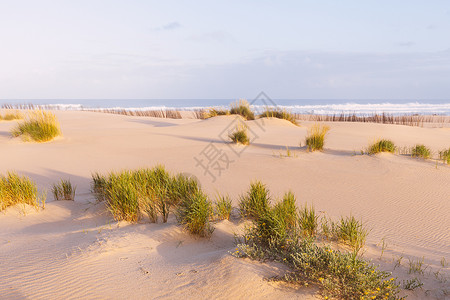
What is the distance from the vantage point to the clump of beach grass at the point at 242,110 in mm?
17405

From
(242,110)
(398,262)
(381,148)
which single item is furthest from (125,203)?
(242,110)

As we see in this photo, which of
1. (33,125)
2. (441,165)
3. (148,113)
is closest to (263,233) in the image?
(441,165)

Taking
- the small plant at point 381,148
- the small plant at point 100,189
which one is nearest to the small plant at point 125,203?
the small plant at point 100,189

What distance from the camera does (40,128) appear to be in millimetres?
10383

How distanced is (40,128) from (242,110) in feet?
33.7

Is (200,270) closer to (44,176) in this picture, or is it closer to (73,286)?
(73,286)

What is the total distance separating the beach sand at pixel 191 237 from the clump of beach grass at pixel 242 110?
25.5 feet

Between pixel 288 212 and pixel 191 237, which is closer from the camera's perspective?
pixel 191 237

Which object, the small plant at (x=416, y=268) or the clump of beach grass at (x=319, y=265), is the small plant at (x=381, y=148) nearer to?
the small plant at (x=416, y=268)

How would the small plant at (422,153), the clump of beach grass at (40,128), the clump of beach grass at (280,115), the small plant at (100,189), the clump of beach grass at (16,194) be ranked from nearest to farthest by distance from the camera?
the clump of beach grass at (16,194)
the small plant at (100,189)
the small plant at (422,153)
the clump of beach grass at (40,128)
the clump of beach grass at (280,115)

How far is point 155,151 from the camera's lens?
31.2 ft

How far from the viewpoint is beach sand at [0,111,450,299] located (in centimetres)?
258

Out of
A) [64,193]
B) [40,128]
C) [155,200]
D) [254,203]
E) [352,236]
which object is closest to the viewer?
[352,236]

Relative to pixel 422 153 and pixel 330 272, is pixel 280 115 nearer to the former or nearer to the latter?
pixel 422 153
